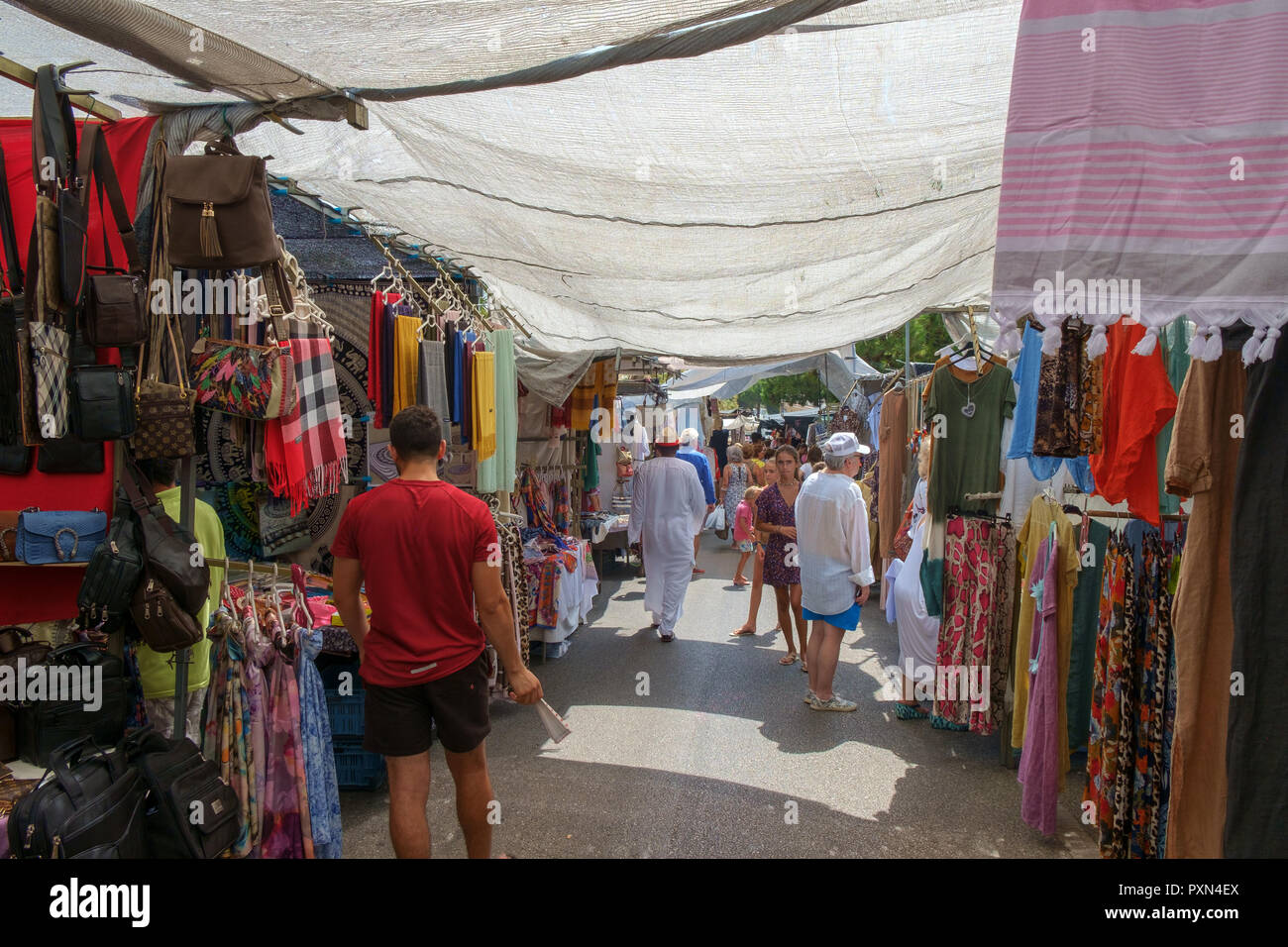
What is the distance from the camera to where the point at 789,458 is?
8.04 meters

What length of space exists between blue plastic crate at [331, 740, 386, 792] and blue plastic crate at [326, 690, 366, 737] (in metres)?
0.08

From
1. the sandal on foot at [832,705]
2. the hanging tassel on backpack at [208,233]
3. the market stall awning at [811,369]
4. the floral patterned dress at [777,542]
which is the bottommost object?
the sandal on foot at [832,705]

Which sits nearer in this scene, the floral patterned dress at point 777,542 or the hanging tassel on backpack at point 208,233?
the hanging tassel on backpack at point 208,233

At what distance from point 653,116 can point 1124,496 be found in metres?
2.50

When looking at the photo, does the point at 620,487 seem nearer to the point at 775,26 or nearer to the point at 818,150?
the point at 818,150

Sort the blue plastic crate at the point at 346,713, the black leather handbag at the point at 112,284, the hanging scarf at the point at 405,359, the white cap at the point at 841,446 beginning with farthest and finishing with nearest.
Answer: the white cap at the point at 841,446 → the hanging scarf at the point at 405,359 → the blue plastic crate at the point at 346,713 → the black leather handbag at the point at 112,284

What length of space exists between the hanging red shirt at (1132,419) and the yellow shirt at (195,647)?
363 centimetres

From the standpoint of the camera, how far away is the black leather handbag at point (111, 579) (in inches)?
111

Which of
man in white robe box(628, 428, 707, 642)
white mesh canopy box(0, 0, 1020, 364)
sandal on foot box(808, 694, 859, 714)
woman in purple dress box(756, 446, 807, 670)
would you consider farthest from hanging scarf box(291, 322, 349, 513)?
man in white robe box(628, 428, 707, 642)

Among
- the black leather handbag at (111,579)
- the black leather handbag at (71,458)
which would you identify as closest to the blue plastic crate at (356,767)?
the black leather handbag at (111,579)

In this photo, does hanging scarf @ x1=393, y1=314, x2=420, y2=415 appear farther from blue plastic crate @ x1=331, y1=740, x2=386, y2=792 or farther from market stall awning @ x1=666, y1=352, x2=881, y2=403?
market stall awning @ x1=666, y1=352, x2=881, y2=403

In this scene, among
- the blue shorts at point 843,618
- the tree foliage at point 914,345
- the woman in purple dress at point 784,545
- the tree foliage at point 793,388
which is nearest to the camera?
the blue shorts at point 843,618

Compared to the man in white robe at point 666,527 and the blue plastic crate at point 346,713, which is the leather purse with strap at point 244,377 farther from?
the man in white robe at point 666,527

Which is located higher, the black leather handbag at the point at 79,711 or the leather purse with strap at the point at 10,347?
the leather purse with strap at the point at 10,347
